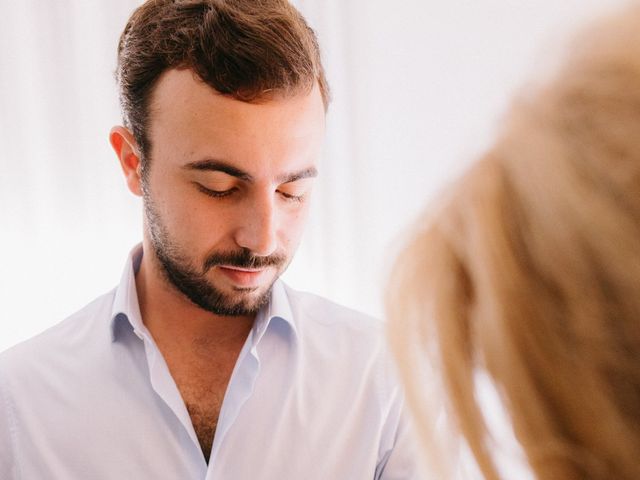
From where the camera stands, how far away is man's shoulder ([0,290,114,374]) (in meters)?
1.31

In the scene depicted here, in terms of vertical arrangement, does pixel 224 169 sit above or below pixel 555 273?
below

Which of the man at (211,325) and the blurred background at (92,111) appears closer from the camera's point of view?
the man at (211,325)

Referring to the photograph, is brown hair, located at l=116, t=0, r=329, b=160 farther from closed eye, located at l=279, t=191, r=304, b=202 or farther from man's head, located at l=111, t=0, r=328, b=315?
closed eye, located at l=279, t=191, r=304, b=202

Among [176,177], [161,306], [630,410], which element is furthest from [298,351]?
[630,410]

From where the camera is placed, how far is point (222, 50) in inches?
47.1

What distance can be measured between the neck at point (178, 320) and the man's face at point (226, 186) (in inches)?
1.8

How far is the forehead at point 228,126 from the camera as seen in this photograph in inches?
45.7

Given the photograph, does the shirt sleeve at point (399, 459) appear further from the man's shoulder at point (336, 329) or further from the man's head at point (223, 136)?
the man's head at point (223, 136)

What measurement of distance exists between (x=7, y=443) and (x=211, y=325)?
0.39 m

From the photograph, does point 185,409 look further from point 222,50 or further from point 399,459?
point 222,50

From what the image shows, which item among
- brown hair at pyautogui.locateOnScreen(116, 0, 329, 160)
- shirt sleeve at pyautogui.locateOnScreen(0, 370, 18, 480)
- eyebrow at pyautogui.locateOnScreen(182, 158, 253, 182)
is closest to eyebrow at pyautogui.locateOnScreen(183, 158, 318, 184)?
eyebrow at pyautogui.locateOnScreen(182, 158, 253, 182)

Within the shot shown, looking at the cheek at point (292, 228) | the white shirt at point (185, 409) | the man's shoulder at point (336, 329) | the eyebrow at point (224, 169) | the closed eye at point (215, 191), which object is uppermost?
the eyebrow at point (224, 169)

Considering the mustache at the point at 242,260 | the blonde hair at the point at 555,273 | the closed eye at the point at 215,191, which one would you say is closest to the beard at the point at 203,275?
the mustache at the point at 242,260

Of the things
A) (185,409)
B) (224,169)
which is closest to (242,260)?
(224,169)
